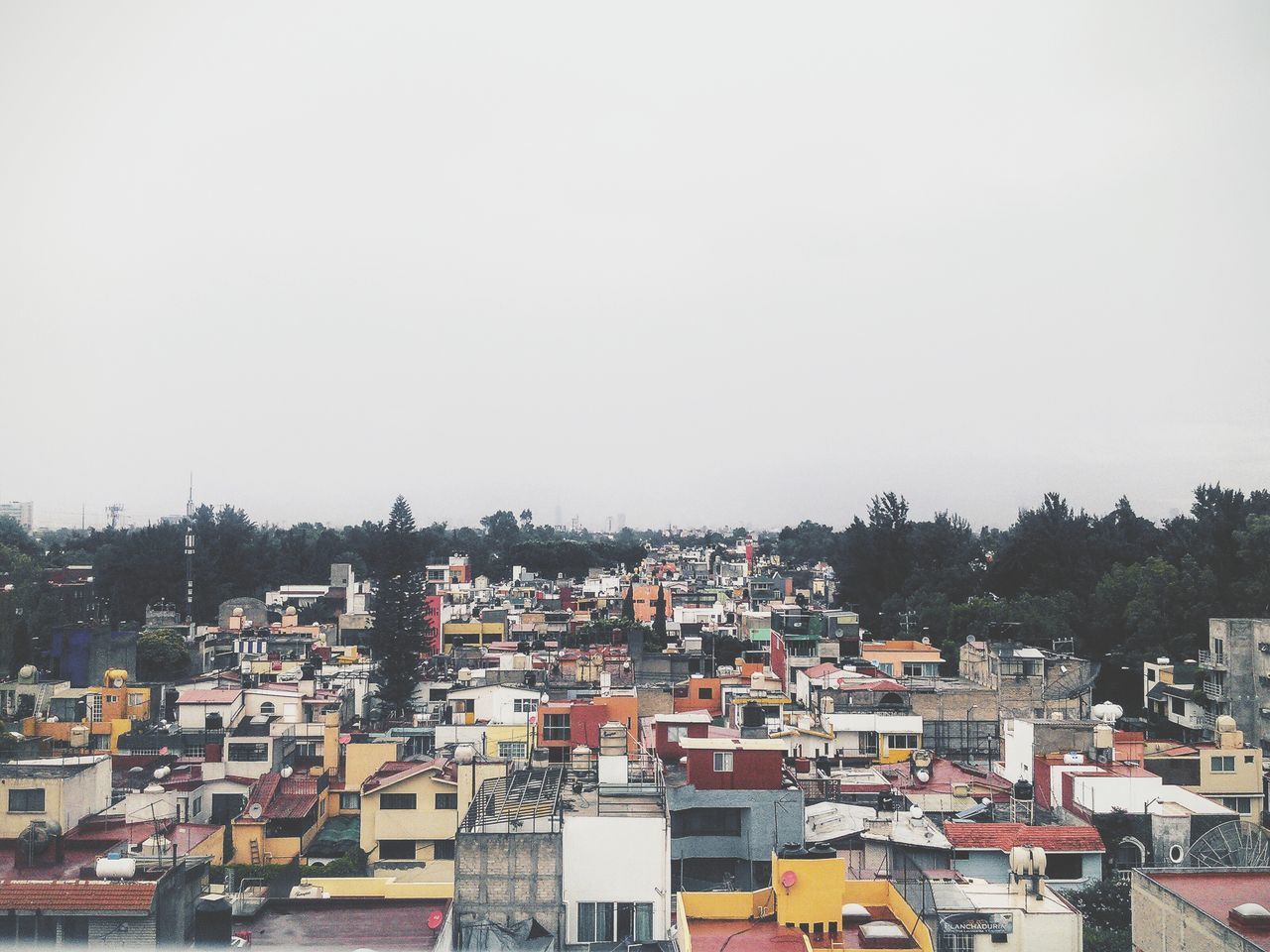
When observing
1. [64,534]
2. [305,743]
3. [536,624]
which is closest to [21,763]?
[305,743]

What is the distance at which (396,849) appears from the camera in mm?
9430

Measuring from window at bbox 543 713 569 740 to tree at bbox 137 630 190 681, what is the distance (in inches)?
464

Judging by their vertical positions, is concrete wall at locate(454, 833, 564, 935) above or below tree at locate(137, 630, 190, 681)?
above

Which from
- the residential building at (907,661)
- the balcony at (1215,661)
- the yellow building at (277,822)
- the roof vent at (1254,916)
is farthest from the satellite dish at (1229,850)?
the residential building at (907,661)

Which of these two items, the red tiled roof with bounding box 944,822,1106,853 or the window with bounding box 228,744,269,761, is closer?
the red tiled roof with bounding box 944,822,1106,853

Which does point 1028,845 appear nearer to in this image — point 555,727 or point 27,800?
point 555,727

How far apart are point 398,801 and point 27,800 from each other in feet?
9.48

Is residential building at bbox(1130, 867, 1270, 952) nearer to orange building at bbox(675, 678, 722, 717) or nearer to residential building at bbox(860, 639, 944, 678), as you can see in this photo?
orange building at bbox(675, 678, 722, 717)

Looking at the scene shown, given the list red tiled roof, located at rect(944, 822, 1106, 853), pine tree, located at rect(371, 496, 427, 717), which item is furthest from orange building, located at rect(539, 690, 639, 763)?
pine tree, located at rect(371, 496, 427, 717)

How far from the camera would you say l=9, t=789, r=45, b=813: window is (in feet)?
25.8

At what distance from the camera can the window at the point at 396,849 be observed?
9.42m

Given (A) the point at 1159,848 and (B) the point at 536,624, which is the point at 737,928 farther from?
(B) the point at 536,624

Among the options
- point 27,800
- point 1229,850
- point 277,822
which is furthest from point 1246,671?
point 27,800

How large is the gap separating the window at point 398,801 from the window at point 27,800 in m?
2.68
